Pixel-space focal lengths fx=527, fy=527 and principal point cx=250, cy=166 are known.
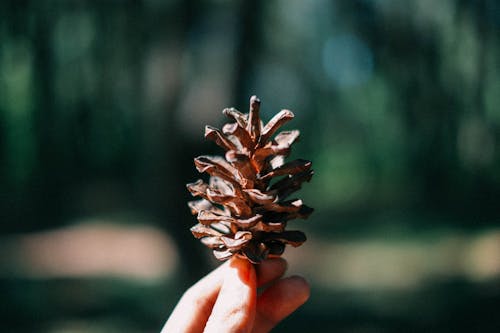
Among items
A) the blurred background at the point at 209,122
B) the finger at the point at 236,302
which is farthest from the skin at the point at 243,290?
the blurred background at the point at 209,122

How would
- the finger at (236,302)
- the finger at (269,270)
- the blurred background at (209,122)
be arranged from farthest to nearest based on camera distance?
1. the blurred background at (209,122)
2. the finger at (269,270)
3. the finger at (236,302)

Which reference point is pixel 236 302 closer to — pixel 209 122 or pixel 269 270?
pixel 269 270

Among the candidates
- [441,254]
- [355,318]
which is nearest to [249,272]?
[355,318]

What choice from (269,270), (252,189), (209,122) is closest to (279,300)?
(269,270)

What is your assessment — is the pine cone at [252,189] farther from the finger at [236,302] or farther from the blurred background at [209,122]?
the blurred background at [209,122]

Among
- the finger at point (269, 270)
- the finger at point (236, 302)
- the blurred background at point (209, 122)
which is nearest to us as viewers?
the finger at point (236, 302)

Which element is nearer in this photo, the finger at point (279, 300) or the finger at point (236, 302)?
the finger at point (236, 302)
